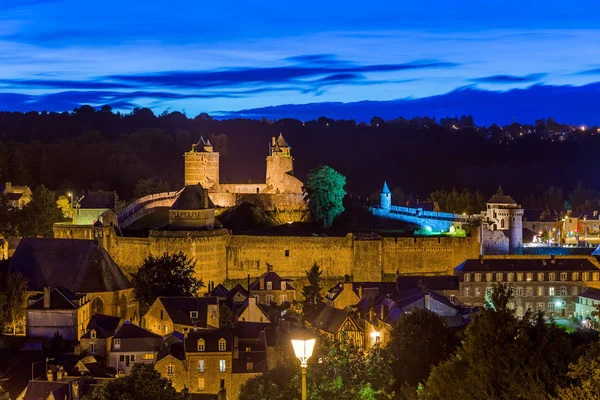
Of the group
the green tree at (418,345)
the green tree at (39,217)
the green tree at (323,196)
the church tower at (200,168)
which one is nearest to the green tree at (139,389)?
the green tree at (418,345)

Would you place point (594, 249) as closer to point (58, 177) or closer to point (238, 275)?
point (238, 275)

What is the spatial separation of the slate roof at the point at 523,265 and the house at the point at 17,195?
35819 mm

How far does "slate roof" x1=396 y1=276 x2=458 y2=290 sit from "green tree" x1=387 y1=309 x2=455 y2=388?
1431cm

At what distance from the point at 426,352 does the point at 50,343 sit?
17237 mm

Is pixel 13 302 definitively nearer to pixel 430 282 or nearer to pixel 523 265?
pixel 430 282

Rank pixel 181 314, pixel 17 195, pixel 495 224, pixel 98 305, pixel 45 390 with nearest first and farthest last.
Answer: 1. pixel 45 390
2. pixel 181 314
3. pixel 98 305
4. pixel 495 224
5. pixel 17 195

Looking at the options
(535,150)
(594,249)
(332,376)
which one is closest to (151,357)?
(332,376)

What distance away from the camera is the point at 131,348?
4444 centimetres

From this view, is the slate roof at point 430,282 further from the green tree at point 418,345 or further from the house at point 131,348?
the house at point 131,348

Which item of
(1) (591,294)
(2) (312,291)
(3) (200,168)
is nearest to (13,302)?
(2) (312,291)

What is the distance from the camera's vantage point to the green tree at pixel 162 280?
53344 mm

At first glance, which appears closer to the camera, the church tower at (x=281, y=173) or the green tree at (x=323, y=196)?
the green tree at (x=323, y=196)

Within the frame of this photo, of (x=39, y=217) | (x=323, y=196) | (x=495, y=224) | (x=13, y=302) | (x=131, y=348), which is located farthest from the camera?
(x=39, y=217)

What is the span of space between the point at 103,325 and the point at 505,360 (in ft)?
77.2
